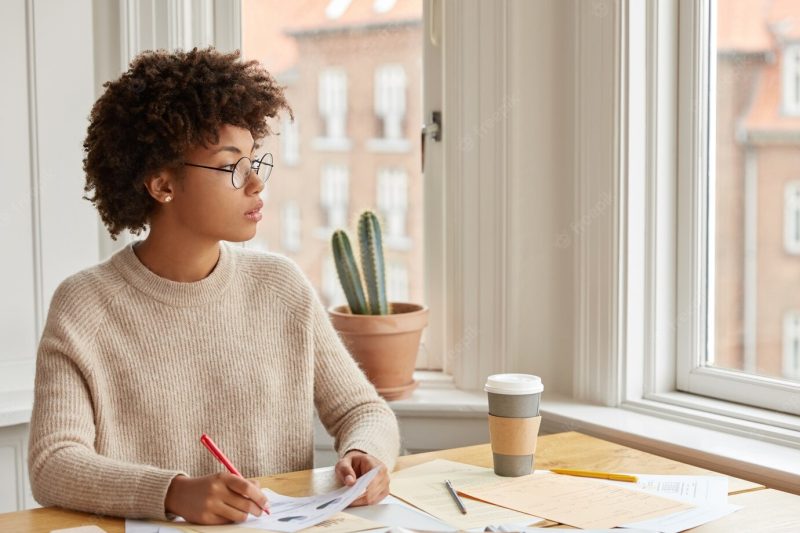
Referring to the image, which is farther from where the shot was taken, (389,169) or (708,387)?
(389,169)

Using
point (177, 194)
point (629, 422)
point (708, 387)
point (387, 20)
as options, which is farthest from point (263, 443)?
point (387, 20)

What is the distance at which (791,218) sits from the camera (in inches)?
78.3

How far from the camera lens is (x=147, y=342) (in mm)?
1626

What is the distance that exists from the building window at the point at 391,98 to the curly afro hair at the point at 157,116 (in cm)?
84

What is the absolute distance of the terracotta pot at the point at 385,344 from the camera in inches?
88.6

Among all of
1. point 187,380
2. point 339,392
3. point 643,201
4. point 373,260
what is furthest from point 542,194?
point 187,380

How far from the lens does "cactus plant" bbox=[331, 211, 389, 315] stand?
88.3 inches

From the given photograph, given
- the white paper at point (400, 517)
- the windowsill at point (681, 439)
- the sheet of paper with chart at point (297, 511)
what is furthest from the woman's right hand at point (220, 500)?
the windowsill at point (681, 439)

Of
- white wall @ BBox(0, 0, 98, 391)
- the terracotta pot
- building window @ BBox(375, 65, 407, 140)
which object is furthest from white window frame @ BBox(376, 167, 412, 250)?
white wall @ BBox(0, 0, 98, 391)

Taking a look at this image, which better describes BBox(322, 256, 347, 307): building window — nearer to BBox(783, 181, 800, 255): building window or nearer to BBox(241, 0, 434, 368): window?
BBox(241, 0, 434, 368): window

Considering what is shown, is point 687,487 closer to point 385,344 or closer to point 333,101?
point 385,344

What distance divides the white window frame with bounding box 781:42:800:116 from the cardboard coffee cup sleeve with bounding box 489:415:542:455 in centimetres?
89

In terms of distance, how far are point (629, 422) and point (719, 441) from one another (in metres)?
0.21

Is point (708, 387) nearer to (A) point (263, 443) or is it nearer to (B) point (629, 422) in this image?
(B) point (629, 422)
